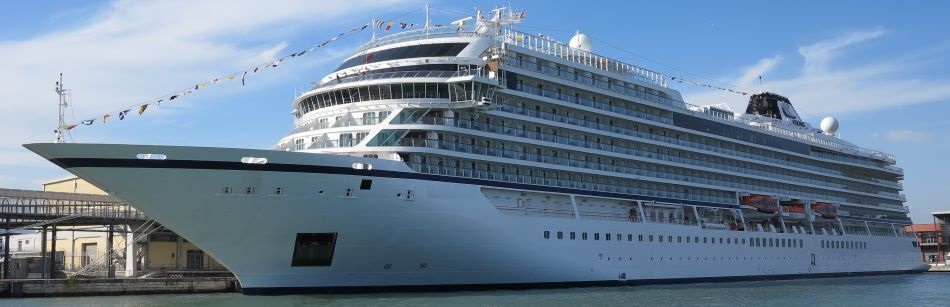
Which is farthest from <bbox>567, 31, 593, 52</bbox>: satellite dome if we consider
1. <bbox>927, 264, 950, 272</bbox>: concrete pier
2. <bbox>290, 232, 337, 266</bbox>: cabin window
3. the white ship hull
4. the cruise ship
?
<bbox>927, 264, 950, 272</bbox>: concrete pier

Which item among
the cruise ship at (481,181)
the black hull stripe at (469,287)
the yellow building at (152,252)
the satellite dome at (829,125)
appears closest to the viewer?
the cruise ship at (481,181)

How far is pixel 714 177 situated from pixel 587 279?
1355cm

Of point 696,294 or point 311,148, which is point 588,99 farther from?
point 311,148

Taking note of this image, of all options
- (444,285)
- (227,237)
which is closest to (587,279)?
(444,285)

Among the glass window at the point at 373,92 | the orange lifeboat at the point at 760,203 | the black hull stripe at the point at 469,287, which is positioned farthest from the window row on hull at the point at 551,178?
the black hull stripe at the point at 469,287

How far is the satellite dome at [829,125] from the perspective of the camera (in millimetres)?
60688

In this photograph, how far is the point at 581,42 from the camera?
4316 centimetres

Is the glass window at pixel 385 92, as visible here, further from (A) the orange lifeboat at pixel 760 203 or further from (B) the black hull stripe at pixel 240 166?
(A) the orange lifeboat at pixel 760 203

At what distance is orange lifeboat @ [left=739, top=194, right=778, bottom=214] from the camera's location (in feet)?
152

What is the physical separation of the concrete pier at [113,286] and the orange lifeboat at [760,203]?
25911 mm

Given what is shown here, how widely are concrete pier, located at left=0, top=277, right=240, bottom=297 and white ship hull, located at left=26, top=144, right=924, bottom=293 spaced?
6.69 meters

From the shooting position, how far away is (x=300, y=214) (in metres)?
27.4

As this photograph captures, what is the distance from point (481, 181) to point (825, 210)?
2811cm

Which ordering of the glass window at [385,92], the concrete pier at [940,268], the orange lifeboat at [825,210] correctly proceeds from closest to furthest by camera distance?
1. the glass window at [385,92]
2. the orange lifeboat at [825,210]
3. the concrete pier at [940,268]
